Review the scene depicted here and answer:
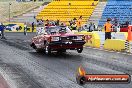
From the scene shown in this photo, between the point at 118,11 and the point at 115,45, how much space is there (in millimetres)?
34128

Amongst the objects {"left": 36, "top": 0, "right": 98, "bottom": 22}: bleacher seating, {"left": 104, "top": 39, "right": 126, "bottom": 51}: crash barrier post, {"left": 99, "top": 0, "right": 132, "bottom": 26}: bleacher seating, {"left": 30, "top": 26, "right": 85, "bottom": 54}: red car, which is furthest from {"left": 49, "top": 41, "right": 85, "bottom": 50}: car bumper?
{"left": 36, "top": 0, "right": 98, "bottom": 22}: bleacher seating

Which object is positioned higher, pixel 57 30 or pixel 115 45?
pixel 57 30

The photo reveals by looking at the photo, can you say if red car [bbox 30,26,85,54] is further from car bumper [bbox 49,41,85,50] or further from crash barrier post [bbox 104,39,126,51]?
crash barrier post [bbox 104,39,126,51]

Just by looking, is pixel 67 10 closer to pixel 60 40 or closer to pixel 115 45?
pixel 115 45

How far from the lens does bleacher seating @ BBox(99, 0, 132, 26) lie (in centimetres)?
5272

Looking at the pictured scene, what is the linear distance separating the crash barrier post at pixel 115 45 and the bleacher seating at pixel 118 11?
30187mm

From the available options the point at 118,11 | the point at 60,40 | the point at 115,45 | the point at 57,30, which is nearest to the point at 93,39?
the point at 115,45

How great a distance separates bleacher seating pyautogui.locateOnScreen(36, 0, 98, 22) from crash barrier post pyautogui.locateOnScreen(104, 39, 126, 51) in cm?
3320

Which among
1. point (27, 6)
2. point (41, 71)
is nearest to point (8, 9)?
point (27, 6)

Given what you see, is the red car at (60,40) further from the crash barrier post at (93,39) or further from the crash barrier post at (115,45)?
the crash barrier post at (93,39)

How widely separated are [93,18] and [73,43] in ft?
126

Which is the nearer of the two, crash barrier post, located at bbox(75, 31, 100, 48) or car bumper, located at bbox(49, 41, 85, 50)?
car bumper, located at bbox(49, 41, 85, 50)

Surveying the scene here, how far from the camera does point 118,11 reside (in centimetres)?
5428

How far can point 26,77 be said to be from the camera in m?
10.1
